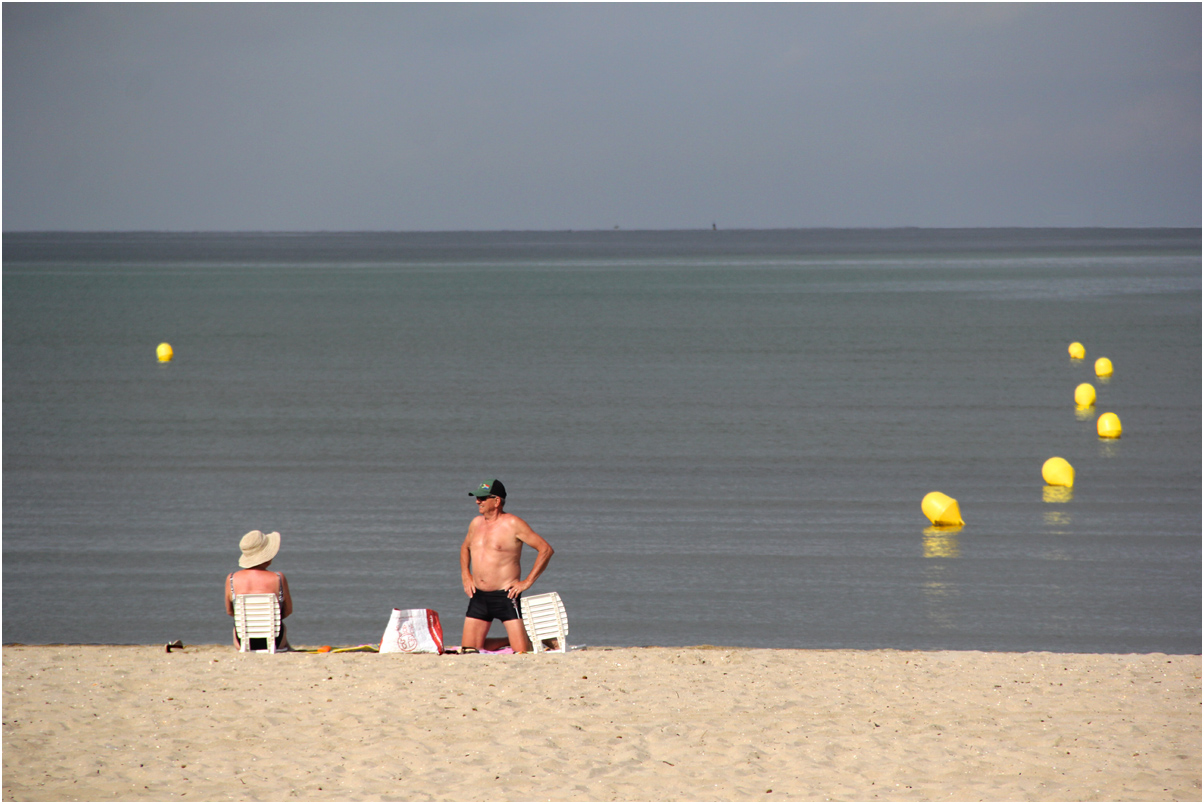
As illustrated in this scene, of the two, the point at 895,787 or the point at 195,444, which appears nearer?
the point at 895,787

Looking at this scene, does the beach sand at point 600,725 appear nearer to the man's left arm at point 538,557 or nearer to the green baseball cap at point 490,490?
the man's left arm at point 538,557

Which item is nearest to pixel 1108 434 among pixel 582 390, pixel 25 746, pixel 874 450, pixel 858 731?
pixel 874 450

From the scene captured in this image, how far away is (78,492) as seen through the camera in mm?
16875

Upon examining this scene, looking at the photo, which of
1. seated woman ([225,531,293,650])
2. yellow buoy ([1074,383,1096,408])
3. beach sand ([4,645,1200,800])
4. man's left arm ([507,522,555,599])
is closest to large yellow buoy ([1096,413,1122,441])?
yellow buoy ([1074,383,1096,408])

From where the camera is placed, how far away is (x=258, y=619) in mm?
9531

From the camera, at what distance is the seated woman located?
9617mm

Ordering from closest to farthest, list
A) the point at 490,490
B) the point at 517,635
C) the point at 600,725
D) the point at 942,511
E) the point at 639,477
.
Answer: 1. the point at 600,725
2. the point at 517,635
3. the point at 490,490
4. the point at 942,511
5. the point at 639,477

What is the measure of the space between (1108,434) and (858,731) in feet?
48.7

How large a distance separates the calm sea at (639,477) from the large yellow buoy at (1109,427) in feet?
1.17

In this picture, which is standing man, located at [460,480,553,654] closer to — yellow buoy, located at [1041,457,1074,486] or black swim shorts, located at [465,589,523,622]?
black swim shorts, located at [465,589,523,622]

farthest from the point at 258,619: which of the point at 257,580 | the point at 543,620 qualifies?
the point at 543,620

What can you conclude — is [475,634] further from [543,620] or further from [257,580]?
[257,580]

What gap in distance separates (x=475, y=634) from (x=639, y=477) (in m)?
8.08

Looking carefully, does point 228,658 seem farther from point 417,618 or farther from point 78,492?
point 78,492
